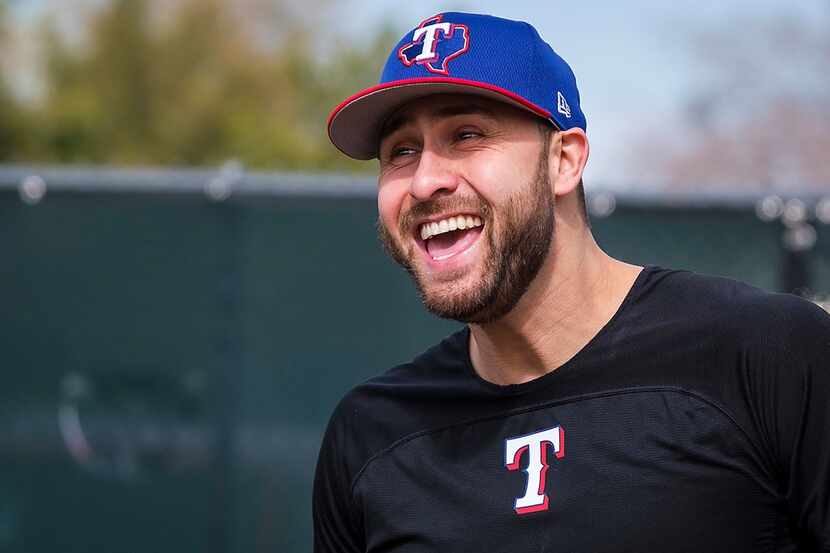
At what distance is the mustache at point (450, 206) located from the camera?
7.43 feet

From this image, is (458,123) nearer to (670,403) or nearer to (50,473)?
(670,403)

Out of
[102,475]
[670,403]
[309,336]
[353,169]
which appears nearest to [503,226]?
[670,403]

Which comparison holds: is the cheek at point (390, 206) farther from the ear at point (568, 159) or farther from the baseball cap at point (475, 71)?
the ear at point (568, 159)

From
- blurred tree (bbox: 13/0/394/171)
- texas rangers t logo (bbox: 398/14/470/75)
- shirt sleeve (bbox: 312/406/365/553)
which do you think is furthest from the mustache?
blurred tree (bbox: 13/0/394/171)

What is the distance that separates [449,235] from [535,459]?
50cm

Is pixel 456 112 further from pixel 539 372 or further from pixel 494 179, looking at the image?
pixel 539 372

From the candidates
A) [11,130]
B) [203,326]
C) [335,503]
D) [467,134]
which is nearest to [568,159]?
[467,134]

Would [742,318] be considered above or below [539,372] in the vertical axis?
above

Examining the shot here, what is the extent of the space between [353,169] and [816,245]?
16496 millimetres

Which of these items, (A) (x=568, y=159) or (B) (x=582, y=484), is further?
(A) (x=568, y=159)

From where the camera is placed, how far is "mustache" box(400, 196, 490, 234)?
2.26 m

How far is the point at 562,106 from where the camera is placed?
2383 millimetres

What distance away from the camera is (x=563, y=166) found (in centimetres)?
242

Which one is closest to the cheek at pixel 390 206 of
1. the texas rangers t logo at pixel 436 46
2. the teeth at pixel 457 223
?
the teeth at pixel 457 223
